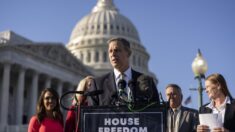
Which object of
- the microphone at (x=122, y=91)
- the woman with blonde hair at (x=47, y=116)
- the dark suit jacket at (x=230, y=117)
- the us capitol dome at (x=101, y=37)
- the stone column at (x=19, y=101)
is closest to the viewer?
the microphone at (x=122, y=91)

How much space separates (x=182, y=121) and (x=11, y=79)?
2125 inches

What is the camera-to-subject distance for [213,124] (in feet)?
20.6

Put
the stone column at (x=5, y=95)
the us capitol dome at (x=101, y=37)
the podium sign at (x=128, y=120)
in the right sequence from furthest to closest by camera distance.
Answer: the us capitol dome at (x=101, y=37), the stone column at (x=5, y=95), the podium sign at (x=128, y=120)

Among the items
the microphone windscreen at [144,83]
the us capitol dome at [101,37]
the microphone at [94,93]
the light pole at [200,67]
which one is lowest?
the microphone at [94,93]

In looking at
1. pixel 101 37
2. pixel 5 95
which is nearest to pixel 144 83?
pixel 5 95

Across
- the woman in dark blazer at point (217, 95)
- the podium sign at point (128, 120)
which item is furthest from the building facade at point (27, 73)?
the podium sign at point (128, 120)

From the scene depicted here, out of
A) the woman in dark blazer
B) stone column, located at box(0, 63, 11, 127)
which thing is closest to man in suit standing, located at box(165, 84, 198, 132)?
the woman in dark blazer

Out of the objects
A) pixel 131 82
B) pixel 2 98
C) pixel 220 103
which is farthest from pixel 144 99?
pixel 2 98

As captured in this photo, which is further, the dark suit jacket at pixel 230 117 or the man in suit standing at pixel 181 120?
the man in suit standing at pixel 181 120

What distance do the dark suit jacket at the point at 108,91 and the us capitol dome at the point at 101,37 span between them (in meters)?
91.8

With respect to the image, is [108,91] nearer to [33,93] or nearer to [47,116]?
[47,116]

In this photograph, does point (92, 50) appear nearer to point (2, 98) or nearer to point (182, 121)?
point (2, 98)

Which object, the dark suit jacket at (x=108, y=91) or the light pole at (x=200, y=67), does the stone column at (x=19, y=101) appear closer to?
the light pole at (x=200, y=67)

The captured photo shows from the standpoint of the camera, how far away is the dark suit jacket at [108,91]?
590 centimetres
